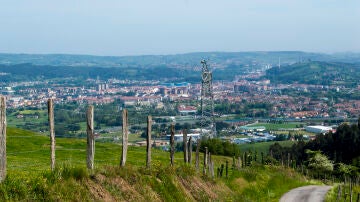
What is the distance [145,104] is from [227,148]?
112m

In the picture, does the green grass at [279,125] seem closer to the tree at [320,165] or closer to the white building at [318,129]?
the white building at [318,129]

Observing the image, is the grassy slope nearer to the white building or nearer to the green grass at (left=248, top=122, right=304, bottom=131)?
the white building

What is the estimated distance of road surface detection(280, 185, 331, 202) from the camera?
23.6 metres

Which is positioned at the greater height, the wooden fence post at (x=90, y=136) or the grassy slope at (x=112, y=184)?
the wooden fence post at (x=90, y=136)

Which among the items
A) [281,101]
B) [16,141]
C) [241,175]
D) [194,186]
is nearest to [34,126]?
[16,141]

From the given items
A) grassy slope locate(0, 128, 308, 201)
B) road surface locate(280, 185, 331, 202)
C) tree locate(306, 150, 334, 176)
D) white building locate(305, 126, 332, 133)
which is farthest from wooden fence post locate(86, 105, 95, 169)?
white building locate(305, 126, 332, 133)

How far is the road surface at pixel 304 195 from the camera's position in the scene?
23641mm

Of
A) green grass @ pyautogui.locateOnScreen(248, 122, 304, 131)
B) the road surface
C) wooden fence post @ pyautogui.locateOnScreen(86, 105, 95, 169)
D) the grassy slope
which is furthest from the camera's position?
green grass @ pyautogui.locateOnScreen(248, 122, 304, 131)

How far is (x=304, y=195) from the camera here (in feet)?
83.1

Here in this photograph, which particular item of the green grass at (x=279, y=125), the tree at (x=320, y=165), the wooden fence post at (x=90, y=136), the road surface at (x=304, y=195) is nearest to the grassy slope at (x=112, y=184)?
the wooden fence post at (x=90, y=136)

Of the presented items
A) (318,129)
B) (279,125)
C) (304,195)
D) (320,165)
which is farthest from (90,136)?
(279,125)

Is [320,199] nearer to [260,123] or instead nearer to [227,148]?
[227,148]

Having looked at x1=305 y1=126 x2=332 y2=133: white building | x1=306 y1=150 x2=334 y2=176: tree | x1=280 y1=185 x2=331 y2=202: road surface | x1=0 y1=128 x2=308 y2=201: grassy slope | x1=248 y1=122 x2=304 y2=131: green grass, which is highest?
x1=0 y1=128 x2=308 y2=201: grassy slope

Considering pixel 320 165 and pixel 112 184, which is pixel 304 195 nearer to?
pixel 112 184
